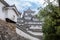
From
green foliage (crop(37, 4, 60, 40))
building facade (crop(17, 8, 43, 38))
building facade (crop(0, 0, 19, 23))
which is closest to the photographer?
green foliage (crop(37, 4, 60, 40))

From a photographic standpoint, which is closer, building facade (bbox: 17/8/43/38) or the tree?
the tree

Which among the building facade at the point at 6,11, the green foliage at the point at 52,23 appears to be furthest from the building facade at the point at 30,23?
the green foliage at the point at 52,23

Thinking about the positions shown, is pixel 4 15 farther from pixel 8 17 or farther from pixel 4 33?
pixel 4 33

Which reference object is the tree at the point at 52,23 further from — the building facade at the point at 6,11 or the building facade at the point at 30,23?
the building facade at the point at 30,23

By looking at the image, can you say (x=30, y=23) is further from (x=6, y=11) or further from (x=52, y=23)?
(x=52, y=23)

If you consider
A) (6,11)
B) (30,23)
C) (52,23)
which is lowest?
(30,23)

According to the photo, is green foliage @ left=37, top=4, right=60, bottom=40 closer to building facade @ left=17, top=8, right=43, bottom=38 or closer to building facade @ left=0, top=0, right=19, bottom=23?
building facade @ left=0, top=0, right=19, bottom=23

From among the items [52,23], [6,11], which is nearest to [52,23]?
[52,23]

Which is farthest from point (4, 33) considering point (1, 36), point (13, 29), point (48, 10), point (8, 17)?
point (48, 10)

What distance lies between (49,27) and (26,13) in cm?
3181

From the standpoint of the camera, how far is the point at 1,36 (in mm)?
15602

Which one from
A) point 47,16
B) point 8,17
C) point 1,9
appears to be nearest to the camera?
point 47,16

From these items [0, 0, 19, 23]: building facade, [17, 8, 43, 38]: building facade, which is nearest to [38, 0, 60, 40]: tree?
[0, 0, 19, 23]: building facade

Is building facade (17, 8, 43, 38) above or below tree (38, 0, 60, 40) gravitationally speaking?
below
